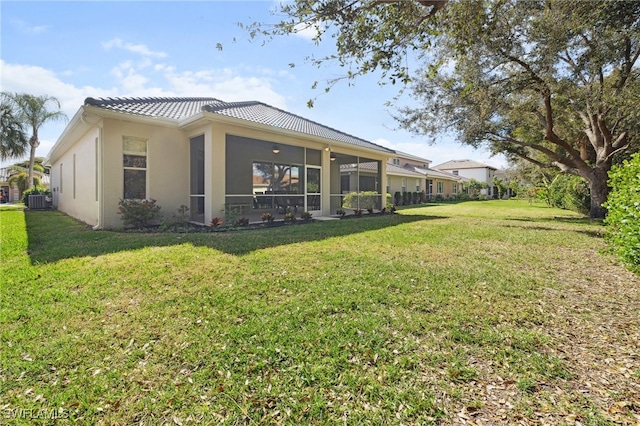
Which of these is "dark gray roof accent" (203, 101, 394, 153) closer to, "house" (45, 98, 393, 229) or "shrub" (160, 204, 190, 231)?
"house" (45, 98, 393, 229)

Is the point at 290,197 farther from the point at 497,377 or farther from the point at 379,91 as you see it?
the point at 497,377

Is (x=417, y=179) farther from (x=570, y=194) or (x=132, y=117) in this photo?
(x=132, y=117)

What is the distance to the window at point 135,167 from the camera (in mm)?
9281

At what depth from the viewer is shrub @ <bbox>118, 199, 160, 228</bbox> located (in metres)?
8.82

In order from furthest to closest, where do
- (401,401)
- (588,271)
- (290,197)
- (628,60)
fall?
1. (290,197)
2. (628,60)
3. (588,271)
4. (401,401)

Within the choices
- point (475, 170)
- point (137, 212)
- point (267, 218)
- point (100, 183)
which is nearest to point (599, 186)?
point (267, 218)

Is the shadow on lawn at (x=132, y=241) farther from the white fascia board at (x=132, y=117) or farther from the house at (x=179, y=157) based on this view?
the white fascia board at (x=132, y=117)

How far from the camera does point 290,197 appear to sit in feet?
41.6

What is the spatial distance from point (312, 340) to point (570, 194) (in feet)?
65.7

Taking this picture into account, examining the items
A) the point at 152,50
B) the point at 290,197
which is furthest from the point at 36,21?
the point at 290,197

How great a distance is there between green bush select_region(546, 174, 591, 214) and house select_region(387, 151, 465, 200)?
10.4m

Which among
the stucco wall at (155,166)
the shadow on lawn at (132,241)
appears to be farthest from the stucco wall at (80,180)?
the shadow on lawn at (132,241)

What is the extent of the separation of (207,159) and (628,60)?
13511 mm

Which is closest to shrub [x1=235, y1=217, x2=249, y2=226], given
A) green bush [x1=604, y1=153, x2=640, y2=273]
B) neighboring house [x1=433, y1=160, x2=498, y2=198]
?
green bush [x1=604, y1=153, x2=640, y2=273]
